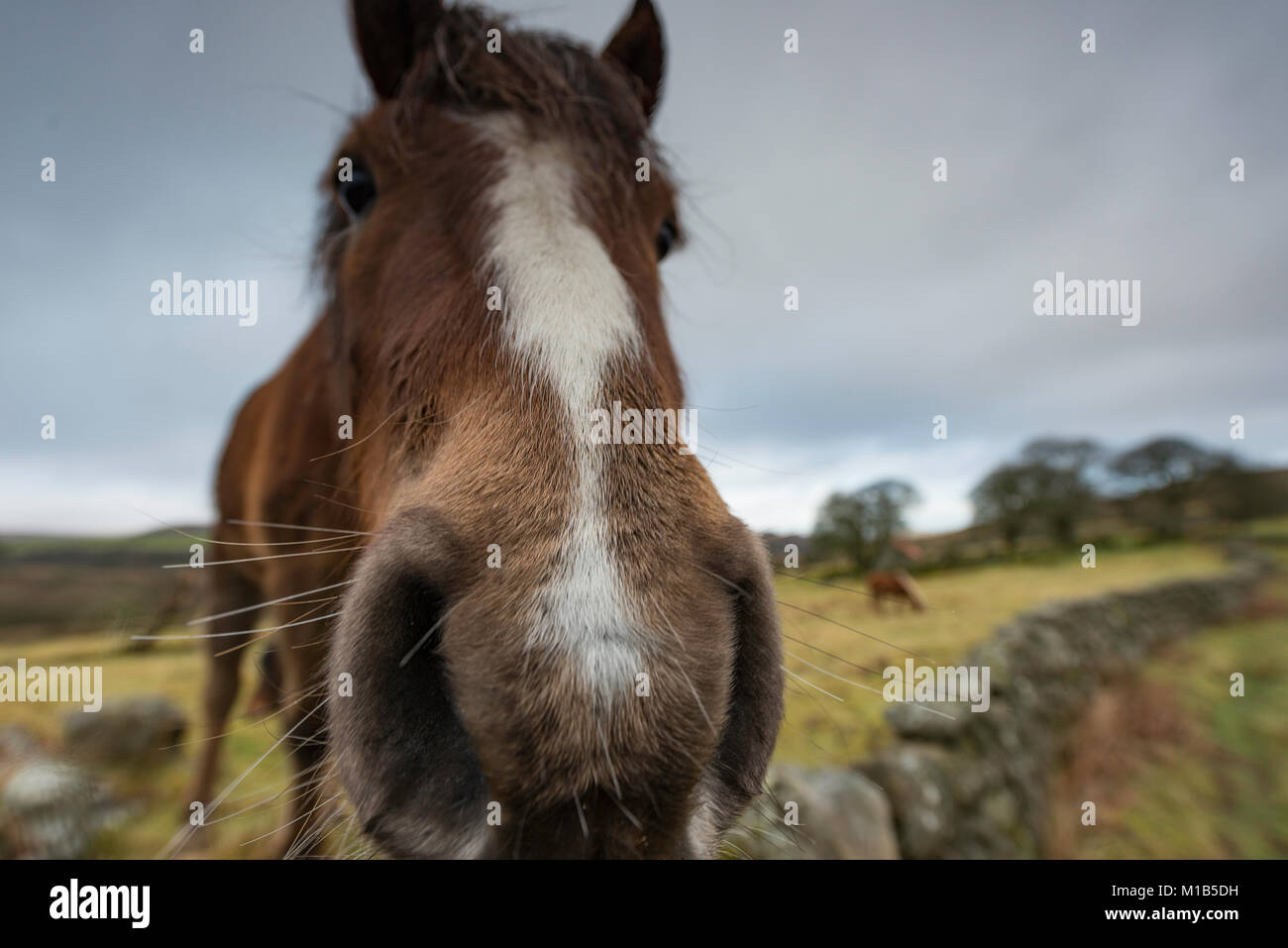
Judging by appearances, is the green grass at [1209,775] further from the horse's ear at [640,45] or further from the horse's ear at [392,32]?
the horse's ear at [392,32]

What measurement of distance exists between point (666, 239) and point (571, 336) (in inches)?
45.1

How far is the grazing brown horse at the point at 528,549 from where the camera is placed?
848 mm

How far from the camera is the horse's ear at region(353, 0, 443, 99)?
1902 mm

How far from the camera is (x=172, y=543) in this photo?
2.24 meters

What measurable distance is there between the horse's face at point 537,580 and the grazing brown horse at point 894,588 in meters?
3.76

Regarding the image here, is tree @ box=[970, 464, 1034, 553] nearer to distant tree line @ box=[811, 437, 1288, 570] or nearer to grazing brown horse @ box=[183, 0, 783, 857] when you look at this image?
distant tree line @ box=[811, 437, 1288, 570]

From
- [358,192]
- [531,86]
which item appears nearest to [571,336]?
[531,86]

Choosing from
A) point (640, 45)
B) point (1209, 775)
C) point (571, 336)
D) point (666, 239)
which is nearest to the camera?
point (571, 336)

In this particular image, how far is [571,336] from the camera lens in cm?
114

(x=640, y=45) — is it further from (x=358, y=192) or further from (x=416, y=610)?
(x=416, y=610)

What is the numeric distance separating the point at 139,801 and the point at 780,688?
17.7 ft

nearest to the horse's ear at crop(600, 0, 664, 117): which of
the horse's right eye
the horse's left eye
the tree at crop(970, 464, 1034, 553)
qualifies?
the horse's left eye
